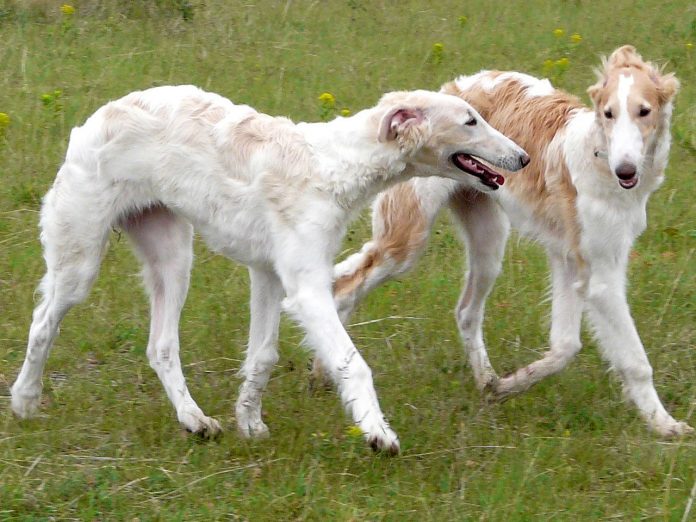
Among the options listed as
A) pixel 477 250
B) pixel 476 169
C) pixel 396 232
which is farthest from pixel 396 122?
pixel 477 250

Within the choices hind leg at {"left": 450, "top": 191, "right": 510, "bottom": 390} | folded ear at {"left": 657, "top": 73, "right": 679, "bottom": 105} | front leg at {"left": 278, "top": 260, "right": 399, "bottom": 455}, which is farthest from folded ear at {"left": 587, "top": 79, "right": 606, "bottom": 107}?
front leg at {"left": 278, "top": 260, "right": 399, "bottom": 455}

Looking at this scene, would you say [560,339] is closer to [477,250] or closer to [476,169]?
[477,250]

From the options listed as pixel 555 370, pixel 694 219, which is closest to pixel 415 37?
pixel 694 219

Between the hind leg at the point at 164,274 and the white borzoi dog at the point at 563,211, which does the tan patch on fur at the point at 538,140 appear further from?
the hind leg at the point at 164,274

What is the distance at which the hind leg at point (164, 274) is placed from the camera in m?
5.60

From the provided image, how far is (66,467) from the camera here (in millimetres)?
4988

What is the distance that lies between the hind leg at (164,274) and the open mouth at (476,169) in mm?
1375

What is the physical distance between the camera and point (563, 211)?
19.9 ft

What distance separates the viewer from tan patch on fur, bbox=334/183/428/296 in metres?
6.47

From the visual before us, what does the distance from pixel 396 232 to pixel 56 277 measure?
1.86 metres

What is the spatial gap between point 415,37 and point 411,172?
6.52 meters

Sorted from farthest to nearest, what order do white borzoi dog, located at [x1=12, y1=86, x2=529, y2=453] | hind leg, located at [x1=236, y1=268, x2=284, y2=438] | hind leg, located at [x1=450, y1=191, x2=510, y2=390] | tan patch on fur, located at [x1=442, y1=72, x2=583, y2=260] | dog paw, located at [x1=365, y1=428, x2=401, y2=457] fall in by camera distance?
hind leg, located at [x1=450, y1=191, x2=510, y2=390] → tan patch on fur, located at [x1=442, y1=72, x2=583, y2=260] → hind leg, located at [x1=236, y1=268, x2=284, y2=438] → white borzoi dog, located at [x1=12, y1=86, x2=529, y2=453] → dog paw, located at [x1=365, y1=428, x2=401, y2=457]

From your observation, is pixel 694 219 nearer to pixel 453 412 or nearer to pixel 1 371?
pixel 453 412

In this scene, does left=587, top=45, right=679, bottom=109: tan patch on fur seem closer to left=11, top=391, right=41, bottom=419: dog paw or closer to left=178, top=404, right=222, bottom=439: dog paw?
left=178, top=404, right=222, bottom=439: dog paw
